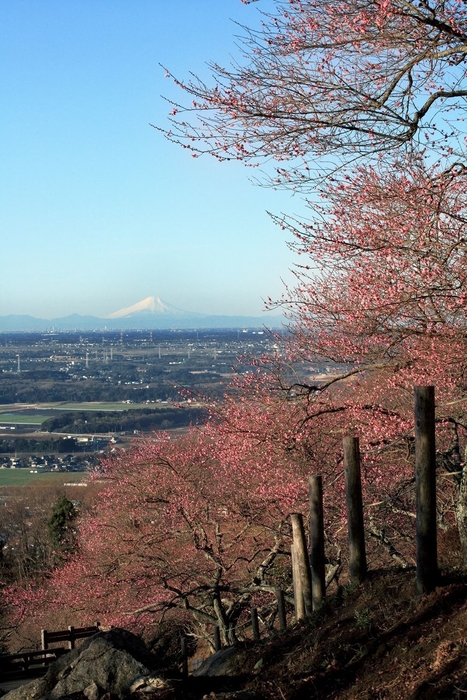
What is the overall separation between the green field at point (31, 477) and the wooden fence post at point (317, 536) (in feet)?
156

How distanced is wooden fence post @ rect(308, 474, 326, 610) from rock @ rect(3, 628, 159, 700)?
1.88m

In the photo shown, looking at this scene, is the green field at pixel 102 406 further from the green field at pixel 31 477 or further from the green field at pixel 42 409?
the green field at pixel 31 477

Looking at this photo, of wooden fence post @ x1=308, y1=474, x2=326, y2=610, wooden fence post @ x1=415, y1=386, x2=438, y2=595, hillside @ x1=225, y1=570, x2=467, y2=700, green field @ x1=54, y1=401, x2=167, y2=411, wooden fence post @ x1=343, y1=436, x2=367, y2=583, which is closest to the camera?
hillside @ x1=225, y1=570, x2=467, y2=700

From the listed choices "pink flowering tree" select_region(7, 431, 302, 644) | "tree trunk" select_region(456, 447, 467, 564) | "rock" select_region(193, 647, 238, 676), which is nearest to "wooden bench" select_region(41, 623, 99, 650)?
"pink flowering tree" select_region(7, 431, 302, 644)

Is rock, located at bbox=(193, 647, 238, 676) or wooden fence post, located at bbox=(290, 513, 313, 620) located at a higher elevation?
wooden fence post, located at bbox=(290, 513, 313, 620)

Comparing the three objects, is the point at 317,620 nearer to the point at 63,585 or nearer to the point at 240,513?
the point at 240,513

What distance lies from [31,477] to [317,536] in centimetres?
6260

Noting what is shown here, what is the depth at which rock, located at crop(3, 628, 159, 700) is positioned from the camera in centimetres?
657

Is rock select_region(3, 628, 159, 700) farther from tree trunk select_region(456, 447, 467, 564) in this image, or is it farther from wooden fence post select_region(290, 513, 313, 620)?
tree trunk select_region(456, 447, 467, 564)

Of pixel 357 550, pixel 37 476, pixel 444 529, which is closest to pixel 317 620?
pixel 357 550

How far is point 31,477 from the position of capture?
66750 millimetres

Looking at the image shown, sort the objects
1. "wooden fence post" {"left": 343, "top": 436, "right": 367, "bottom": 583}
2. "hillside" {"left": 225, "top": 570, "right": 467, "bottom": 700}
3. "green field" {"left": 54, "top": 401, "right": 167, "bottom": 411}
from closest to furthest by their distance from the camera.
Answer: "hillside" {"left": 225, "top": 570, "right": 467, "bottom": 700} → "wooden fence post" {"left": 343, "top": 436, "right": 367, "bottom": 583} → "green field" {"left": 54, "top": 401, "right": 167, "bottom": 411}

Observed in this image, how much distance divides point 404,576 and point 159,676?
239cm

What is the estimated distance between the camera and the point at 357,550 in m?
7.21
